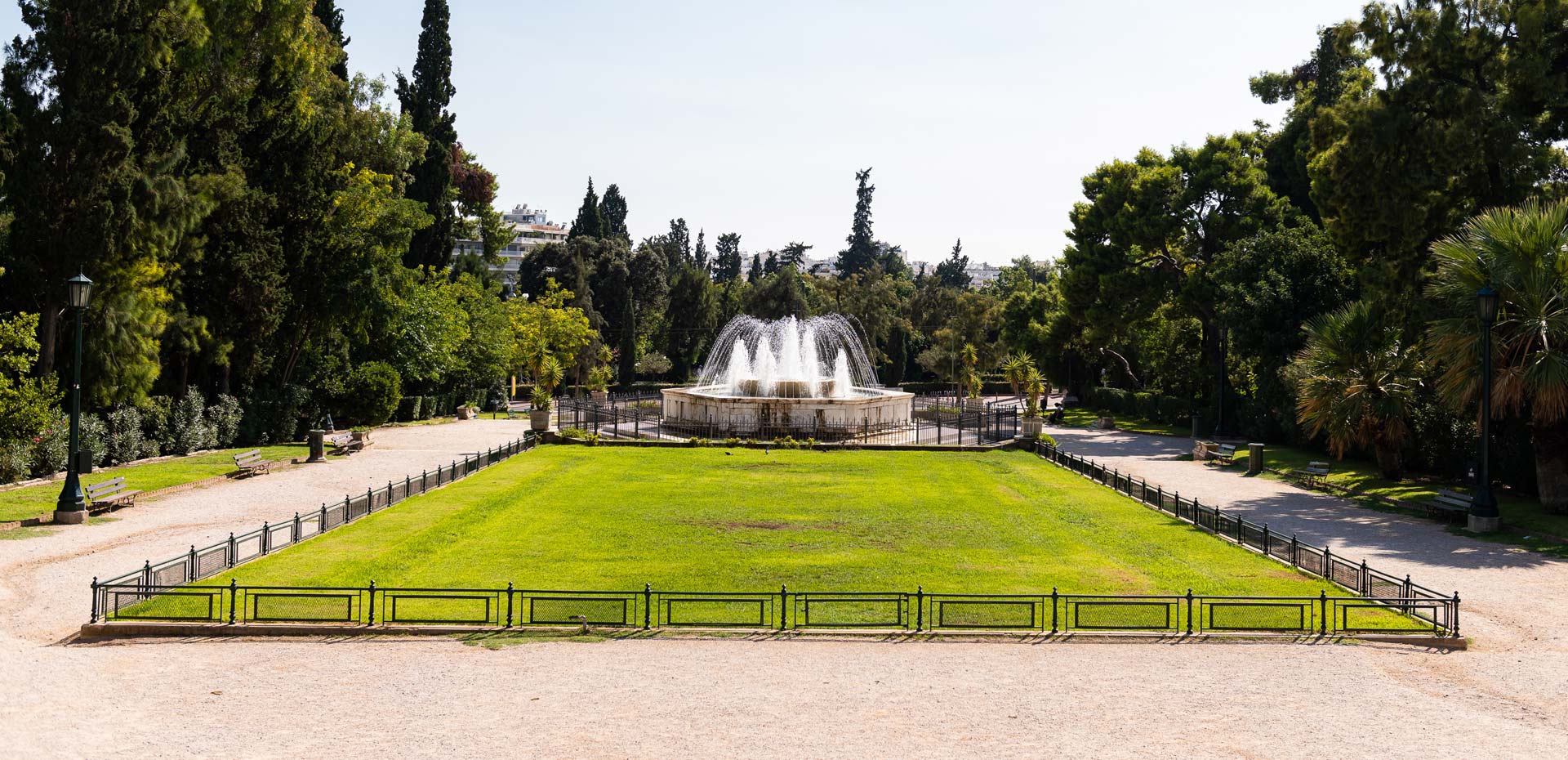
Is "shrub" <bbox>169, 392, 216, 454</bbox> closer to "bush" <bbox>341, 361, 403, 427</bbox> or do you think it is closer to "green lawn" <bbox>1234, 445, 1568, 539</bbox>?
"bush" <bbox>341, 361, 403, 427</bbox>

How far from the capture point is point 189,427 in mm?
37719

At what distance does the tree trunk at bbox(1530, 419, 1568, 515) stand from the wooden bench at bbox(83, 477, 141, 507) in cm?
3504

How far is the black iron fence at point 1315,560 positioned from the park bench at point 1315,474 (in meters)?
4.92

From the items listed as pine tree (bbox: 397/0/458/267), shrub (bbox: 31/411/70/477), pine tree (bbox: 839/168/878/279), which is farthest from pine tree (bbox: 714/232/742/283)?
shrub (bbox: 31/411/70/477)

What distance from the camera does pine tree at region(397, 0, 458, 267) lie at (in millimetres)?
62250

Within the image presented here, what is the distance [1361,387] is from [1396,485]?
3.23m

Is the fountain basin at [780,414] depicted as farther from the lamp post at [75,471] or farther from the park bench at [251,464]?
Result: the lamp post at [75,471]

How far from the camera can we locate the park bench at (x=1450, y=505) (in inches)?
969

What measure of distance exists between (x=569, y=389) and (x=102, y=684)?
71.7 metres

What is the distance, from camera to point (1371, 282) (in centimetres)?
3269

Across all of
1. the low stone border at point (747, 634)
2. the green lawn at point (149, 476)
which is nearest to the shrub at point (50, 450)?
the green lawn at point (149, 476)

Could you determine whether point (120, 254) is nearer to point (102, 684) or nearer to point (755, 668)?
point (102, 684)

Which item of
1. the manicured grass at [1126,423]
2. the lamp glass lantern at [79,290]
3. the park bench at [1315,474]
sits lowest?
the park bench at [1315,474]

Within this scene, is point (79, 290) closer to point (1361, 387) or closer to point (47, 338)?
point (47, 338)
